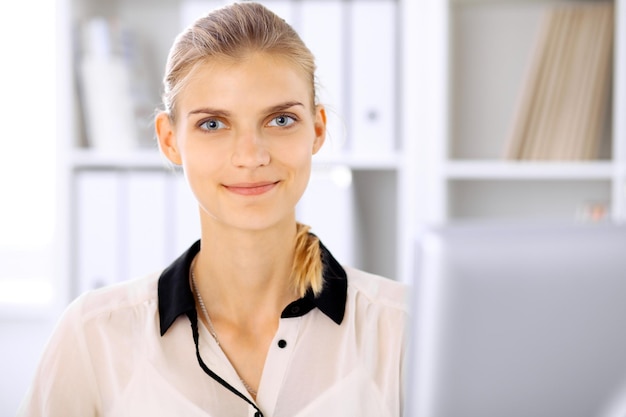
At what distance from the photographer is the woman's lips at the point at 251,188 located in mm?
1169

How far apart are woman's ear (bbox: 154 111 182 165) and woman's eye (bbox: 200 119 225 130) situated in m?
0.10

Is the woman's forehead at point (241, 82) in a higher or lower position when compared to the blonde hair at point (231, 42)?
lower

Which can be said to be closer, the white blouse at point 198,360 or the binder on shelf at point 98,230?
the white blouse at point 198,360

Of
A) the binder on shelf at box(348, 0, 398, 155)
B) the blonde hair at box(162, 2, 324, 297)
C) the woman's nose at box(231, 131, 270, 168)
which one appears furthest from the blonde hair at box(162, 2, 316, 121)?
the binder on shelf at box(348, 0, 398, 155)

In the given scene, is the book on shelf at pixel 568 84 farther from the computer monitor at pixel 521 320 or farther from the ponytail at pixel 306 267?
the computer monitor at pixel 521 320

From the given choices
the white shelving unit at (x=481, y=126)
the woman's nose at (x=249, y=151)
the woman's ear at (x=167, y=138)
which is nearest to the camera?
the woman's nose at (x=249, y=151)

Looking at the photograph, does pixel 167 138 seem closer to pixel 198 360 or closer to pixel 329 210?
pixel 198 360

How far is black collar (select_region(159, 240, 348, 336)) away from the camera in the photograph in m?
1.20

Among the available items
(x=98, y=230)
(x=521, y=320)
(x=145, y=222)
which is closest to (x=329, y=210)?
(x=145, y=222)

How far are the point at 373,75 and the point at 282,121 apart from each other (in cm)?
100

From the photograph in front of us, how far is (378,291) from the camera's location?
4.12ft

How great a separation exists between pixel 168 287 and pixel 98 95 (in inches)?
46.1

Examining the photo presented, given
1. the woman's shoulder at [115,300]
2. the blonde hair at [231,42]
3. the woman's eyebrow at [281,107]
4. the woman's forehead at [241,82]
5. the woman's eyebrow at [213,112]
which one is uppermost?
the blonde hair at [231,42]

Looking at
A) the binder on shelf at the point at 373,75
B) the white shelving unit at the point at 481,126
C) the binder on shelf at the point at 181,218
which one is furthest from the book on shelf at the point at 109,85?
the white shelving unit at the point at 481,126
